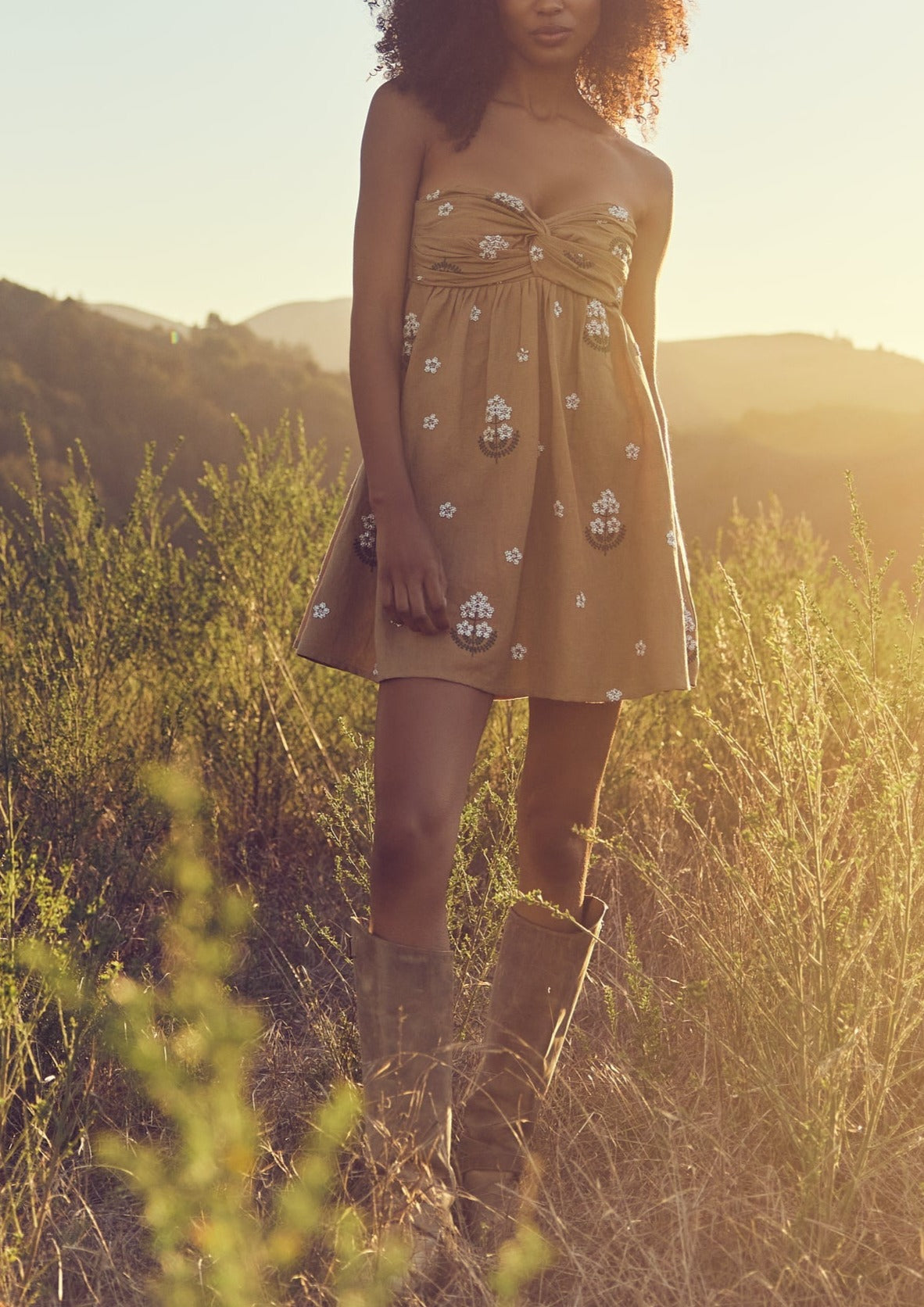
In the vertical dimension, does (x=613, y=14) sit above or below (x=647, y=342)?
above

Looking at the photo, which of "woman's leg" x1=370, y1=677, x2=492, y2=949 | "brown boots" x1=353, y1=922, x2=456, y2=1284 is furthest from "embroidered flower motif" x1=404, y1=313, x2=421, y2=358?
"brown boots" x1=353, y1=922, x2=456, y2=1284

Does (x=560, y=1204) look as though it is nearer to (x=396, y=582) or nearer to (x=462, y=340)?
(x=396, y=582)

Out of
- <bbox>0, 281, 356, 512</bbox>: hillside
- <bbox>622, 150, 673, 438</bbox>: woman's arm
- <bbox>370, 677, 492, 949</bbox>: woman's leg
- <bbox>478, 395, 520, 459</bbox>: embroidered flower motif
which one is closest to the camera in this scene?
<bbox>370, 677, 492, 949</bbox>: woman's leg

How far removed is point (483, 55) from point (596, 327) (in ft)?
1.49

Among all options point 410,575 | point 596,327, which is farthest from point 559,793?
point 596,327

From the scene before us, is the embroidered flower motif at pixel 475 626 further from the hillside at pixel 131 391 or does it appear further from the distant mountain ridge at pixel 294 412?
the hillside at pixel 131 391

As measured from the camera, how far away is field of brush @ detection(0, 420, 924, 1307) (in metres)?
1.79

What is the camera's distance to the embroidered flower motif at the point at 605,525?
1.94 metres

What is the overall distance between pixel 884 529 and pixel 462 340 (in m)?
13.3

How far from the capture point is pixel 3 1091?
1.89 meters

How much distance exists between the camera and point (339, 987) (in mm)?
2945

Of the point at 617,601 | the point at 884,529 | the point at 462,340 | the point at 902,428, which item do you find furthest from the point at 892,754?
the point at 902,428

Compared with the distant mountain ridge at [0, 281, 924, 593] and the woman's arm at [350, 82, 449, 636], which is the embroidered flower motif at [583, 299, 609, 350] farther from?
the distant mountain ridge at [0, 281, 924, 593]

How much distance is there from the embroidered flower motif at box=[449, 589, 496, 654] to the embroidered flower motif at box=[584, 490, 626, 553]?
218 millimetres
